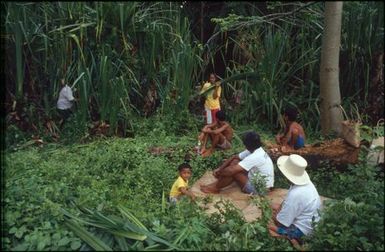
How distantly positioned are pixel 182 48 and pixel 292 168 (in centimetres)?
385

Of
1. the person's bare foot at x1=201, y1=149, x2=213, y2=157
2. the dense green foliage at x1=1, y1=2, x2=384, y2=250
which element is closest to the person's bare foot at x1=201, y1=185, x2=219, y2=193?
the dense green foliage at x1=1, y1=2, x2=384, y2=250

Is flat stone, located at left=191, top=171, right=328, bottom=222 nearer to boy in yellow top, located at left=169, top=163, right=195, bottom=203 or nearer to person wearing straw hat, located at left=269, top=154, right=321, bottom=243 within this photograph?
boy in yellow top, located at left=169, top=163, right=195, bottom=203

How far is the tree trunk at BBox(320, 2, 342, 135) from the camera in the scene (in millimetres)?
5965

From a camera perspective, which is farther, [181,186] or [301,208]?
[181,186]

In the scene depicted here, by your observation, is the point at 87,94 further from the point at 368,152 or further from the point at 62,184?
the point at 368,152

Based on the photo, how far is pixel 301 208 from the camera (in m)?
3.91

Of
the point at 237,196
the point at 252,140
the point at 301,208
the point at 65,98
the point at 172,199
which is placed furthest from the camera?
the point at 65,98

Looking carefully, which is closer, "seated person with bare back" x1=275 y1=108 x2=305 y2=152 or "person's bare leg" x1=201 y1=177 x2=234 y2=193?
"person's bare leg" x1=201 y1=177 x2=234 y2=193

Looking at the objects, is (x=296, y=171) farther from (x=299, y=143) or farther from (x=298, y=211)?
(x=299, y=143)

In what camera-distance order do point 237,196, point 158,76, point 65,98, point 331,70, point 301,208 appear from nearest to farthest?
point 301,208 < point 237,196 < point 331,70 < point 65,98 < point 158,76

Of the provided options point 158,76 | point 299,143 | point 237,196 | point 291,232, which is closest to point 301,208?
point 291,232

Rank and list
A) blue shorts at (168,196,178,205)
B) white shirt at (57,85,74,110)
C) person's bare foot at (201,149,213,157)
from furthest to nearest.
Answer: white shirt at (57,85,74,110) → person's bare foot at (201,149,213,157) → blue shorts at (168,196,178,205)

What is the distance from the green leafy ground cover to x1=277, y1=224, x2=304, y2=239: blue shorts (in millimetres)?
173

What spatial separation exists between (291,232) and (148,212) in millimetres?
1149
